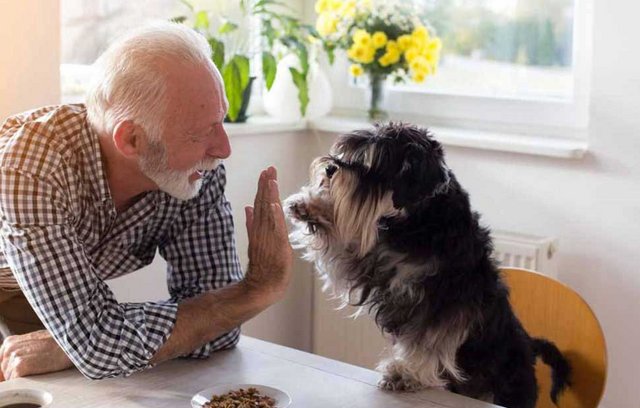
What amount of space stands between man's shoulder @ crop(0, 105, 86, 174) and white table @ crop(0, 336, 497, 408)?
0.41 metres

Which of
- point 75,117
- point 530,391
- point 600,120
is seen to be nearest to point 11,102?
point 75,117

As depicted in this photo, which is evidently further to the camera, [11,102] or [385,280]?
[11,102]

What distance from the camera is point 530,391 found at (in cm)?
195

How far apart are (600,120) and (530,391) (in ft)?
3.89

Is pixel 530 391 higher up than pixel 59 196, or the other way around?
pixel 59 196

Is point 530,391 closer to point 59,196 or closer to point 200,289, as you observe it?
point 200,289

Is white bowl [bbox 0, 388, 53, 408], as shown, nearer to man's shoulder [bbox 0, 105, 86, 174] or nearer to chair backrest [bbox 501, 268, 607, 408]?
man's shoulder [bbox 0, 105, 86, 174]

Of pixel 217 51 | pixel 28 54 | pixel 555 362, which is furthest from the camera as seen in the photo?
pixel 217 51

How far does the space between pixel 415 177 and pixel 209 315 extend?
51cm

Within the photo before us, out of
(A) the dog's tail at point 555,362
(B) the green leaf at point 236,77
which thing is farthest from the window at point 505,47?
(A) the dog's tail at point 555,362

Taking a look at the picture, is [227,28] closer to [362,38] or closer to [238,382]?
[362,38]

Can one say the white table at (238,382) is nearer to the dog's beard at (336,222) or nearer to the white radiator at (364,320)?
the dog's beard at (336,222)

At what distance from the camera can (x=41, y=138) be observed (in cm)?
189

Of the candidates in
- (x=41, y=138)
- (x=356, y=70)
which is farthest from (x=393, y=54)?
(x=41, y=138)
